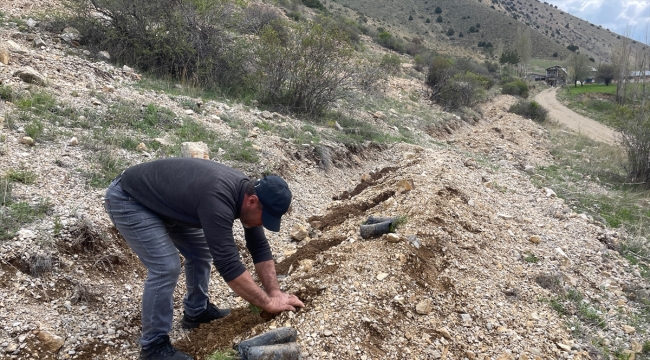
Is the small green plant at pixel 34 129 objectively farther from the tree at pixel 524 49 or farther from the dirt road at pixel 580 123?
the tree at pixel 524 49

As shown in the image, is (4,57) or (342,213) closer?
(342,213)

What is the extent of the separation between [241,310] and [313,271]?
76 cm

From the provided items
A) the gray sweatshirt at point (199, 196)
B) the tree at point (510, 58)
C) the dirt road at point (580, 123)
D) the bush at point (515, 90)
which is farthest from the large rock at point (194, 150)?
the tree at point (510, 58)

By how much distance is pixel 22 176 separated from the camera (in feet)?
13.3

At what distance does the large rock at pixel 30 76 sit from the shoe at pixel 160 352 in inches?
216

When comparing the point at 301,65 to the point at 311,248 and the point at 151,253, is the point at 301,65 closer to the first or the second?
the point at 311,248

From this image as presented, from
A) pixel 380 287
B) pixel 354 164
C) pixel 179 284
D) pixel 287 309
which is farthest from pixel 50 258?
pixel 354 164

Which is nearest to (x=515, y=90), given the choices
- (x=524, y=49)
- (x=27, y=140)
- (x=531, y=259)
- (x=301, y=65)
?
(x=524, y=49)

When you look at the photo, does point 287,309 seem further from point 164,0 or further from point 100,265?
point 164,0

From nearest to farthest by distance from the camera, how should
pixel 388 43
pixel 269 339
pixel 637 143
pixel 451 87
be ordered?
1. pixel 269 339
2. pixel 637 143
3. pixel 451 87
4. pixel 388 43

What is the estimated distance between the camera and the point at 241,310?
11.2 feet

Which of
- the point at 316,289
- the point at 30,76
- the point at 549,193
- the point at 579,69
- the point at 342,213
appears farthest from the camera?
the point at 579,69

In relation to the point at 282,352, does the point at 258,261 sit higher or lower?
higher

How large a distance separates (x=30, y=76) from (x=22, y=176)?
318 cm
